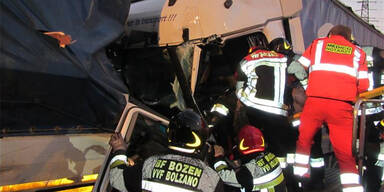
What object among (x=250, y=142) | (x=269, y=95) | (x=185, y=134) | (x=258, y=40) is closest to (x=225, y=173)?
(x=250, y=142)

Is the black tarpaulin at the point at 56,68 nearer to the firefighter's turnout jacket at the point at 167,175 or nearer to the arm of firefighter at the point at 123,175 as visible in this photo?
the arm of firefighter at the point at 123,175

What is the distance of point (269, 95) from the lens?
3.72 meters

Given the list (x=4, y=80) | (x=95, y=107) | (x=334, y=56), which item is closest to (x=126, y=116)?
(x=95, y=107)

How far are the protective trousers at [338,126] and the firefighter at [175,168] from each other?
1.59 meters

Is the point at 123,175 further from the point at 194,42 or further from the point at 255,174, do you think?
the point at 194,42

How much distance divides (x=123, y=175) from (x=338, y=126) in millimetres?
2160

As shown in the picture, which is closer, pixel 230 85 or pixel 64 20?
pixel 64 20

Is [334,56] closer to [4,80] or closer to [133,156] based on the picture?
[133,156]

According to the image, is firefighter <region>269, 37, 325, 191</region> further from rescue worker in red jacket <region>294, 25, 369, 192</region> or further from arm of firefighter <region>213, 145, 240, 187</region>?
arm of firefighter <region>213, 145, 240, 187</region>

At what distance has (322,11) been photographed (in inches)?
239

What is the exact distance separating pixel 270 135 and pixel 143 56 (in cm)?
171

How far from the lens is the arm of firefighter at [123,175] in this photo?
2.15 metres

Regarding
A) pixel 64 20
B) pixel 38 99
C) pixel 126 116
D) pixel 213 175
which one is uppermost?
pixel 64 20

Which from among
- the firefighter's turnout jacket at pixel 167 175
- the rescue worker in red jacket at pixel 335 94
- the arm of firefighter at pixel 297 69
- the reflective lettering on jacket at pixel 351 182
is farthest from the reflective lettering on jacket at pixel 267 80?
the firefighter's turnout jacket at pixel 167 175
